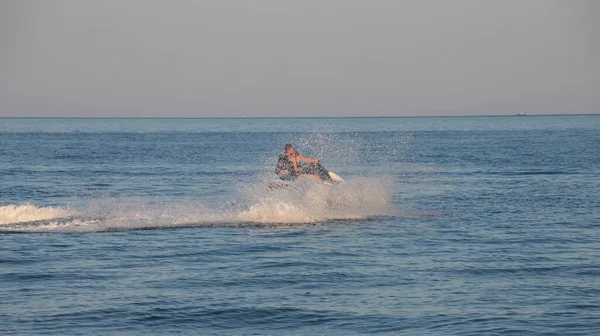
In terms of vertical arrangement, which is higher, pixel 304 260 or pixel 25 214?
pixel 25 214

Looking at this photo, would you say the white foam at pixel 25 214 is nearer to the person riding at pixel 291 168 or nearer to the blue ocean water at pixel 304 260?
the blue ocean water at pixel 304 260

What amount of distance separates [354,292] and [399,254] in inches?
176

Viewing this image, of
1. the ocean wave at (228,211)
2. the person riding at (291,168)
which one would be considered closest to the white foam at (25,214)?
the ocean wave at (228,211)

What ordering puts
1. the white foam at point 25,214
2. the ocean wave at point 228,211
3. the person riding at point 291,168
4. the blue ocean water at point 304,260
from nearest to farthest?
the blue ocean water at point 304,260 → the ocean wave at point 228,211 → the white foam at point 25,214 → the person riding at point 291,168

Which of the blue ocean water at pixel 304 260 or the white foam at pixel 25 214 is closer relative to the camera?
the blue ocean water at pixel 304 260

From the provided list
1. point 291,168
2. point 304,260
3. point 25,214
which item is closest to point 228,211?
point 291,168

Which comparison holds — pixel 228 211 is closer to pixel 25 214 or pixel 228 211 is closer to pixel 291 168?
pixel 291 168

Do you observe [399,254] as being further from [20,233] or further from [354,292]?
[20,233]

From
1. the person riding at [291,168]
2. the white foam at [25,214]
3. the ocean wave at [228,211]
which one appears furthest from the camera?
the person riding at [291,168]

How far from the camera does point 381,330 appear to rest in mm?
15586

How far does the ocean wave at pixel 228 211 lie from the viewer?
27500mm

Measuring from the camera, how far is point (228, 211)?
3142 centimetres

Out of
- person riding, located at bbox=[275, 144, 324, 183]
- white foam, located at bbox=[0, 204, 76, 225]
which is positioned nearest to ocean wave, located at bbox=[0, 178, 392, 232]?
white foam, located at bbox=[0, 204, 76, 225]

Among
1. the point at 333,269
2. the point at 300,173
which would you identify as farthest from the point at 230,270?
the point at 300,173
